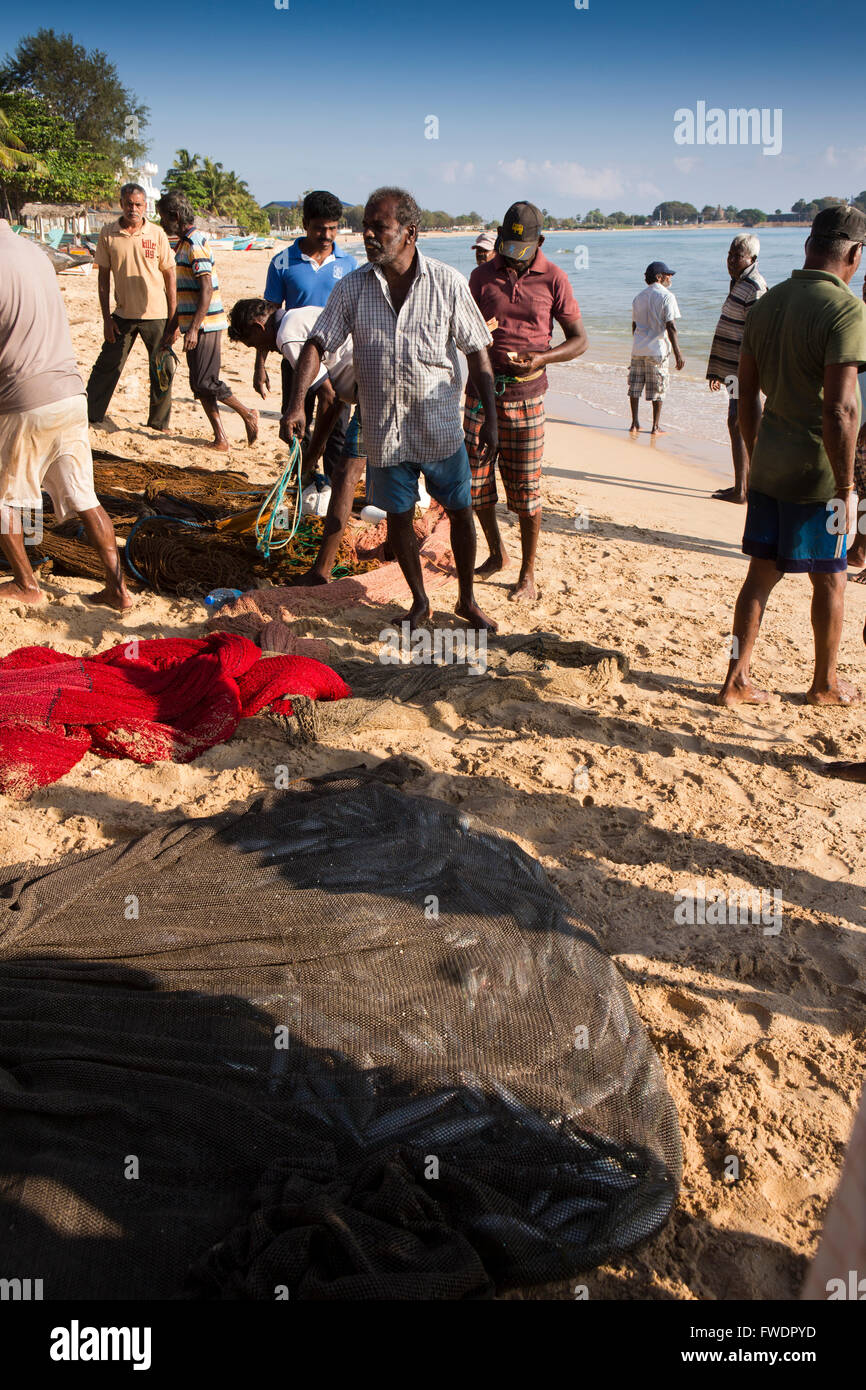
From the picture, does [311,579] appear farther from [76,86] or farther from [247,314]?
[76,86]

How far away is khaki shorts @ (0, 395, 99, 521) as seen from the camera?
450 cm

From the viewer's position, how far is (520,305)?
5074mm

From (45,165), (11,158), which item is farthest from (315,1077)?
(45,165)

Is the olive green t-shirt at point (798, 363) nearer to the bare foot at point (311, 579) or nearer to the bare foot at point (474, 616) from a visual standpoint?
the bare foot at point (474, 616)

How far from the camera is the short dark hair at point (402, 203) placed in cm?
407

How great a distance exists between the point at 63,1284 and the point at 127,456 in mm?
6969

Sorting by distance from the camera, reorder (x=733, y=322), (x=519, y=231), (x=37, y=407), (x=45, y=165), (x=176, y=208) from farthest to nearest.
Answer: (x=45, y=165)
(x=733, y=322)
(x=176, y=208)
(x=519, y=231)
(x=37, y=407)

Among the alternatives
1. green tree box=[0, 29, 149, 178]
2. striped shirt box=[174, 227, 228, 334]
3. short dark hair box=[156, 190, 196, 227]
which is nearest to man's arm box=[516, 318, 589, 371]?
striped shirt box=[174, 227, 228, 334]

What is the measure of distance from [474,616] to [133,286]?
15.9 ft

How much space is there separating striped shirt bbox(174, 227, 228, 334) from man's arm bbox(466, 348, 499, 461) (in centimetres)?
372

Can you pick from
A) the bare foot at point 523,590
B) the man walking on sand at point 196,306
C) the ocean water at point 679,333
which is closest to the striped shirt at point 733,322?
the ocean water at point 679,333

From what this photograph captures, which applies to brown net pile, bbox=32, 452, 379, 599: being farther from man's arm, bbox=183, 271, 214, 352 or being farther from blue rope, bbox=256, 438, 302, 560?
man's arm, bbox=183, 271, 214, 352
